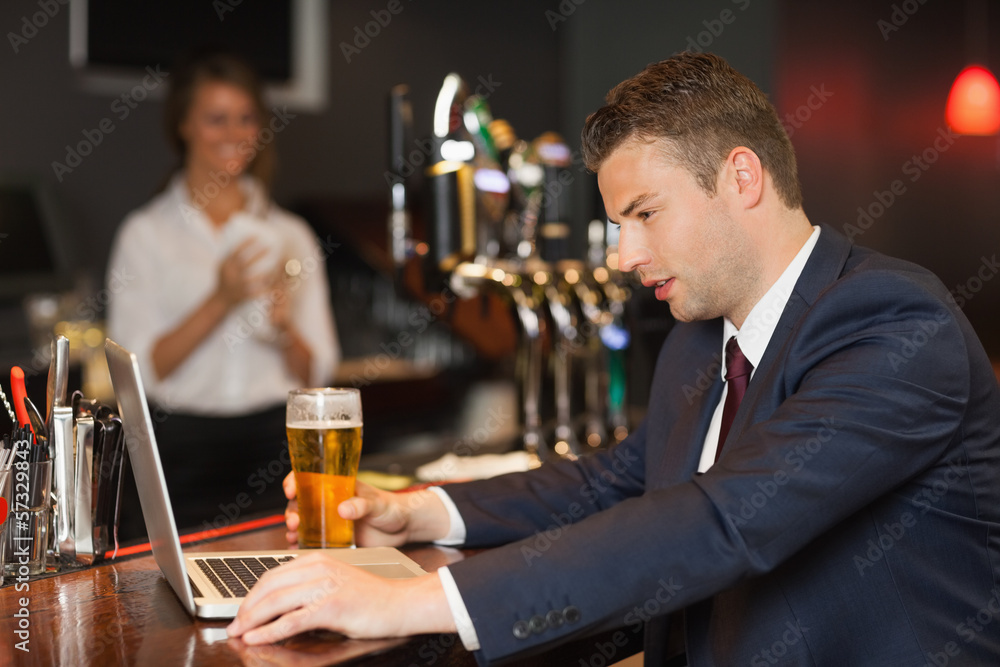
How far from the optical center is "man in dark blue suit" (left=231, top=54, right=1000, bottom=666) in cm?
96

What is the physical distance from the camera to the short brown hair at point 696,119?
1.34m

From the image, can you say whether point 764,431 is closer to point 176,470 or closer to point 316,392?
point 316,392

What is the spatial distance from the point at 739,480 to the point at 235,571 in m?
0.60

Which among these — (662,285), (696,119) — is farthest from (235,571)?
(696,119)

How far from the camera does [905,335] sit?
110cm

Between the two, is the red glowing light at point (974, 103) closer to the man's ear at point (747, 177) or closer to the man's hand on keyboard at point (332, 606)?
the man's ear at point (747, 177)

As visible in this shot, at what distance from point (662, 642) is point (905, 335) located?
1.80 feet

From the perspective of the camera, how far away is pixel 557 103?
5.26 m

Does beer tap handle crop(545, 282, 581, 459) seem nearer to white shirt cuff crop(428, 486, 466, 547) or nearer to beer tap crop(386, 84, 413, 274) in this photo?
beer tap crop(386, 84, 413, 274)

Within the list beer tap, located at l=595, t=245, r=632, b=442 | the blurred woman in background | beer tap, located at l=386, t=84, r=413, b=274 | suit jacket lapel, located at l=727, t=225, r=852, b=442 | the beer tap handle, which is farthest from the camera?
the blurred woman in background

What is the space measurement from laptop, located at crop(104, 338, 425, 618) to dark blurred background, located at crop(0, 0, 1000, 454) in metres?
1.42

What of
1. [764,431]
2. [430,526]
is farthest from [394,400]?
[764,431]

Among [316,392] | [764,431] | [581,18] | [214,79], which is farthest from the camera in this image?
[581,18]

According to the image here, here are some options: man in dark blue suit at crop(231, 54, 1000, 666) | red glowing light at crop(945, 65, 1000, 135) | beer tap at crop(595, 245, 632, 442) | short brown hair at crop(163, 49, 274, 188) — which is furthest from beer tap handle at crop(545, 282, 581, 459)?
red glowing light at crop(945, 65, 1000, 135)
